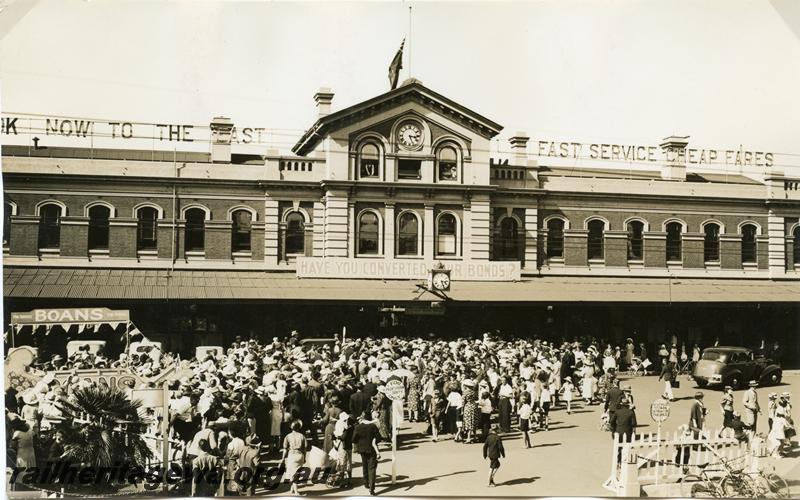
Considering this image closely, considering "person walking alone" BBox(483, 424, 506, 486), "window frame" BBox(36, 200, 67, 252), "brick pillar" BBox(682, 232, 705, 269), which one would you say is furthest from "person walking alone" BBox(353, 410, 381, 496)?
"brick pillar" BBox(682, 232, 705, 269)

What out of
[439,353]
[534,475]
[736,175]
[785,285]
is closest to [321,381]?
[439,353]

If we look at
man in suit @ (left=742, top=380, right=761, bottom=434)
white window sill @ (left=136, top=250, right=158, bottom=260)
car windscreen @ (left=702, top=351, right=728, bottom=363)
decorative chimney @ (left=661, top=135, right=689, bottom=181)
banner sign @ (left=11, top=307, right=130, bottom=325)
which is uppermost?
decorative chimney @ (left=661, top=135, right=689, bottom=181)

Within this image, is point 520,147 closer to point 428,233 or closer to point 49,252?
point 428,233

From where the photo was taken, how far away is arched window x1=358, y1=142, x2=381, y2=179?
21672 mm

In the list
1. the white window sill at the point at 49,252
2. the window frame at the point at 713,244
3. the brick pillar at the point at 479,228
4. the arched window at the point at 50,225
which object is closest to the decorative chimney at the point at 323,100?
the brick pillar at the point at 479,228

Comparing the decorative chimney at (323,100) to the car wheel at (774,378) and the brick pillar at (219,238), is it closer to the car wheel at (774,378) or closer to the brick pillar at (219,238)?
the brick pillar at (219,238)

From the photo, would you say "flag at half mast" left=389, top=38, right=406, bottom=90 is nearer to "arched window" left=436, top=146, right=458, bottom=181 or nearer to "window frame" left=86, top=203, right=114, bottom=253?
"arched window" left=436, top=146, right=458, bottom=181

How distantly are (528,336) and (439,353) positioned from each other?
11.2ft

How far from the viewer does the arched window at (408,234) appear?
21.9 meters

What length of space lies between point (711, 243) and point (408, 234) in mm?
10517

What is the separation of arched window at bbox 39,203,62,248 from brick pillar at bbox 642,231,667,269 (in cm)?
1853

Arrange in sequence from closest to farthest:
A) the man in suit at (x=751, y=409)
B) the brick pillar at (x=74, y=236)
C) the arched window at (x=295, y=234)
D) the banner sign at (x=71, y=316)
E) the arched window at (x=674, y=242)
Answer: the man in suit at (x=751, y=409) → the banner sign at (x=71, y=316) → the brick pillar at (x=74, y=236) → the arched window at (x=295, y=234) → the arched window at (x=674, y=242)

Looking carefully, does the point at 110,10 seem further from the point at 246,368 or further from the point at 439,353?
the point at 439,353

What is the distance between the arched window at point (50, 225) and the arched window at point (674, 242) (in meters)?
19.4
